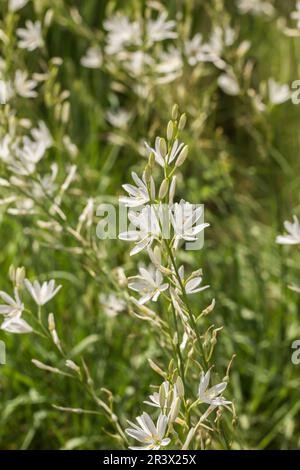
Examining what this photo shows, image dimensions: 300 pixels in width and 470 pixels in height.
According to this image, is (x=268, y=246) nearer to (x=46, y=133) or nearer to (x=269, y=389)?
(x=269, y=389)

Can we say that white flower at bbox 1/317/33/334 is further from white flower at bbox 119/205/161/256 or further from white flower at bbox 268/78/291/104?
white flower at bbox 268/78/291/104

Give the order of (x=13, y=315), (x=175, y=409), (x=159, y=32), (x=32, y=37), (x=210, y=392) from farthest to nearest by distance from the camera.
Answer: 1. (x=32, y=37)
2. (x=159, y=32)
3. (x=13, y=315)
4. (x=210, y=392)
5. (x=175, y=409)

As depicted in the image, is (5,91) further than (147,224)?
Yes

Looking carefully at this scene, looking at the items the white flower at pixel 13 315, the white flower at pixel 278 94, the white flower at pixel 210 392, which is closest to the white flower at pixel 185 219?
the white flower at pixel 210 392

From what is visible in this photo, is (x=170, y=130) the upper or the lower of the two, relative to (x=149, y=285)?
upper

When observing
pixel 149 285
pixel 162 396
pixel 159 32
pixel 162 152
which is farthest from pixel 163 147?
pixel 159 32

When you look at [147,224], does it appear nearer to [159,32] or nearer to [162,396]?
[162,396]

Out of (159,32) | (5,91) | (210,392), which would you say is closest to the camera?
(210,392)

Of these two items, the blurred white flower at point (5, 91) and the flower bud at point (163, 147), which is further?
the blurred white flower at point (5, 91)

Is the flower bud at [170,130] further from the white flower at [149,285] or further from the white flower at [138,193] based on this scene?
the white flower at [149,285]
